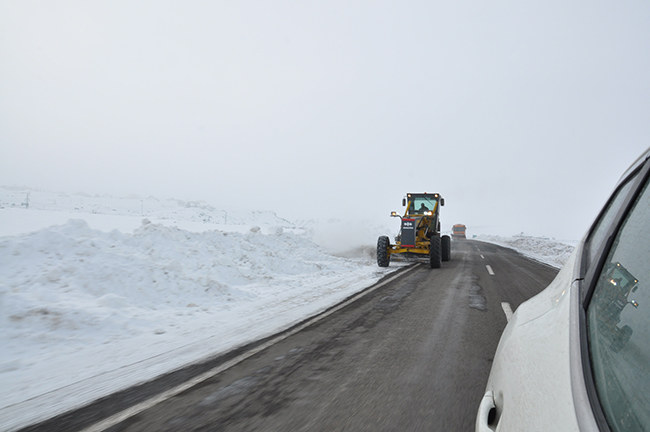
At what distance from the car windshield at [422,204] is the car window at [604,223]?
531 inches

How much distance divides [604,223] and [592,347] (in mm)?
873

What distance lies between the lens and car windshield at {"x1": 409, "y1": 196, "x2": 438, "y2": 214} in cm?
1520

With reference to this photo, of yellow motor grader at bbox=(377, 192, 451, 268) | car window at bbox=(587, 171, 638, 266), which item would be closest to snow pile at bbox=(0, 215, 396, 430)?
yellow motor grader at bbox=(377, 192, 451, 268)

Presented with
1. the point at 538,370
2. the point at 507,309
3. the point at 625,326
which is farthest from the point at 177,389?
the point at 507,309

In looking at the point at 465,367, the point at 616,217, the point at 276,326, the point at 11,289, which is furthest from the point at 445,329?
the point at 11,289

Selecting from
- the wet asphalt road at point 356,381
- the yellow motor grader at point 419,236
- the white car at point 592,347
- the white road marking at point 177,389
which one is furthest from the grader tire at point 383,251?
the white car at point 592,347

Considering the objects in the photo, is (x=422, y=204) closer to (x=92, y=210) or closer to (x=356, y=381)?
(x=356, y=381)

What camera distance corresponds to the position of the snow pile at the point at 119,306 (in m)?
3.63

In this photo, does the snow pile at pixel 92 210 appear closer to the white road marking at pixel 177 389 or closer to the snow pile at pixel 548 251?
the white road marking at pixel 177 389

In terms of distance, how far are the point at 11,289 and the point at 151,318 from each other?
193 cm

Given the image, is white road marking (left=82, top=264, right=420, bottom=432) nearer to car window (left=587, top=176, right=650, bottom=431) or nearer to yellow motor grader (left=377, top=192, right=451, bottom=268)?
car window (left=587, top=176, right=650, bottom=431)

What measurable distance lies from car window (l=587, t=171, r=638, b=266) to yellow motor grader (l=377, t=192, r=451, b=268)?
11.1m

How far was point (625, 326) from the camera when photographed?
110 cm

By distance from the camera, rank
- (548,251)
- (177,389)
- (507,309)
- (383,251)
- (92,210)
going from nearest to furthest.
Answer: (177,389) < (507,309) < (383,251) < (548,251) < (92,210)
